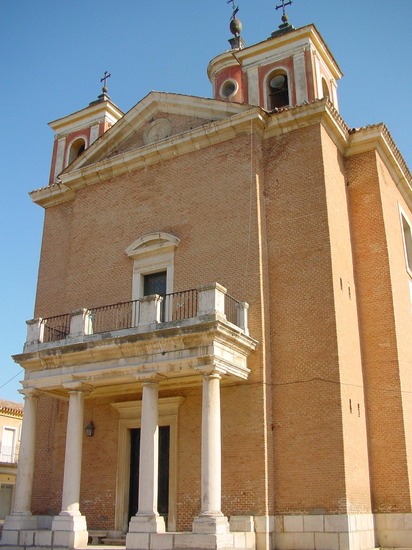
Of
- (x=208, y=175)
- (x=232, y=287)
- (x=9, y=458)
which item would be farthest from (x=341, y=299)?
(x=9, y=458)

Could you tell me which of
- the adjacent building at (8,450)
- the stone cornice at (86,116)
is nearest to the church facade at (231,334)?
the stone cornice at (86,116)

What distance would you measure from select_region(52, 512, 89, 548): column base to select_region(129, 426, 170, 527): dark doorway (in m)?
2.19

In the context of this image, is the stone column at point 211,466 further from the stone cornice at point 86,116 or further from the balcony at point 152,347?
the stone cornice at point 86,116

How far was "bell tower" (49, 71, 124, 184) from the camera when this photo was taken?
24281mm

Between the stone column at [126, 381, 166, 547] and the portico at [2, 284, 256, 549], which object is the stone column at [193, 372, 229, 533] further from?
the stone column at [126, 381, 166, 547]

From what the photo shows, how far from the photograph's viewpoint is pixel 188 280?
18109 millimetres

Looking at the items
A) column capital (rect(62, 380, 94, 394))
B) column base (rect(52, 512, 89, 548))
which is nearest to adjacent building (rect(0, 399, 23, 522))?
column capital (rect(62, 380, 94, 394))

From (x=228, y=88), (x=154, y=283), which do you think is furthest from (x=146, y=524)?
(x=228, y=88)

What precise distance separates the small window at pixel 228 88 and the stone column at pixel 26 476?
44.3ft

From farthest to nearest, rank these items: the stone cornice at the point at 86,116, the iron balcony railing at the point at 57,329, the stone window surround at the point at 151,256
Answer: the stone cornice at the point at 86,116 < the iron balcony railing at the point at 57,329 < the stone window surround at the point at 151,256

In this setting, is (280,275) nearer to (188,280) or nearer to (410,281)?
(188,280)

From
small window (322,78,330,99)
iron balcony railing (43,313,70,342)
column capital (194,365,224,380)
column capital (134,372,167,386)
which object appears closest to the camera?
column capital (194,365,224,380)

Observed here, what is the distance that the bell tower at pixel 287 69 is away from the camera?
20062mm

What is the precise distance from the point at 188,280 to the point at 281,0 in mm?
11598
